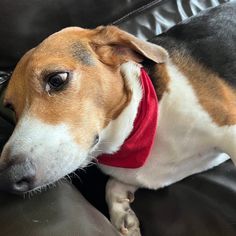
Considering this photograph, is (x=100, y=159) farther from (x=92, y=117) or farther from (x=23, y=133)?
(x=23, y=133)

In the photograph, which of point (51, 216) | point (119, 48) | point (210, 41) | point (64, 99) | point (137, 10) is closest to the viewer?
point (51, 216)

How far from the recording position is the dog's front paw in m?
1.39

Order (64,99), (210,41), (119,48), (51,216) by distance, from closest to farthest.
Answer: (51,216), (64,99), (119,48), (210,41)

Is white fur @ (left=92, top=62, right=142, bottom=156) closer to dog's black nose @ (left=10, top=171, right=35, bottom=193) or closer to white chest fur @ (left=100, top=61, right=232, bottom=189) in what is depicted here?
white chest fur @ (left=100, top=61, right=232, bottom=189)

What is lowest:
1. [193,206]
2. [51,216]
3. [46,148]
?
[193,206]

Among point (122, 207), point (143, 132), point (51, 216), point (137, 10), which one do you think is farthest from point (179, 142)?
point (137, 10)

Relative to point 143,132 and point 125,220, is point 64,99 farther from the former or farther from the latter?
point 125,220

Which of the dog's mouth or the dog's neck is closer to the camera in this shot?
the dog's mouth

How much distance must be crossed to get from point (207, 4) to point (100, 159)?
90 cm

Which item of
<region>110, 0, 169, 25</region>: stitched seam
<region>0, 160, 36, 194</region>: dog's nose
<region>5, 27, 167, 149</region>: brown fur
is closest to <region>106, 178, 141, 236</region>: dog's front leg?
<region>5, 27, 167, 149</region>: brown fur

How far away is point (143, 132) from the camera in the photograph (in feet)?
4.64

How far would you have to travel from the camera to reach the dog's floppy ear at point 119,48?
1.38 meters

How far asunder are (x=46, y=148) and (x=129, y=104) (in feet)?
1.05

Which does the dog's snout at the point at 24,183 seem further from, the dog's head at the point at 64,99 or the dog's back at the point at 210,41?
the dog's back at the point at 210,41
